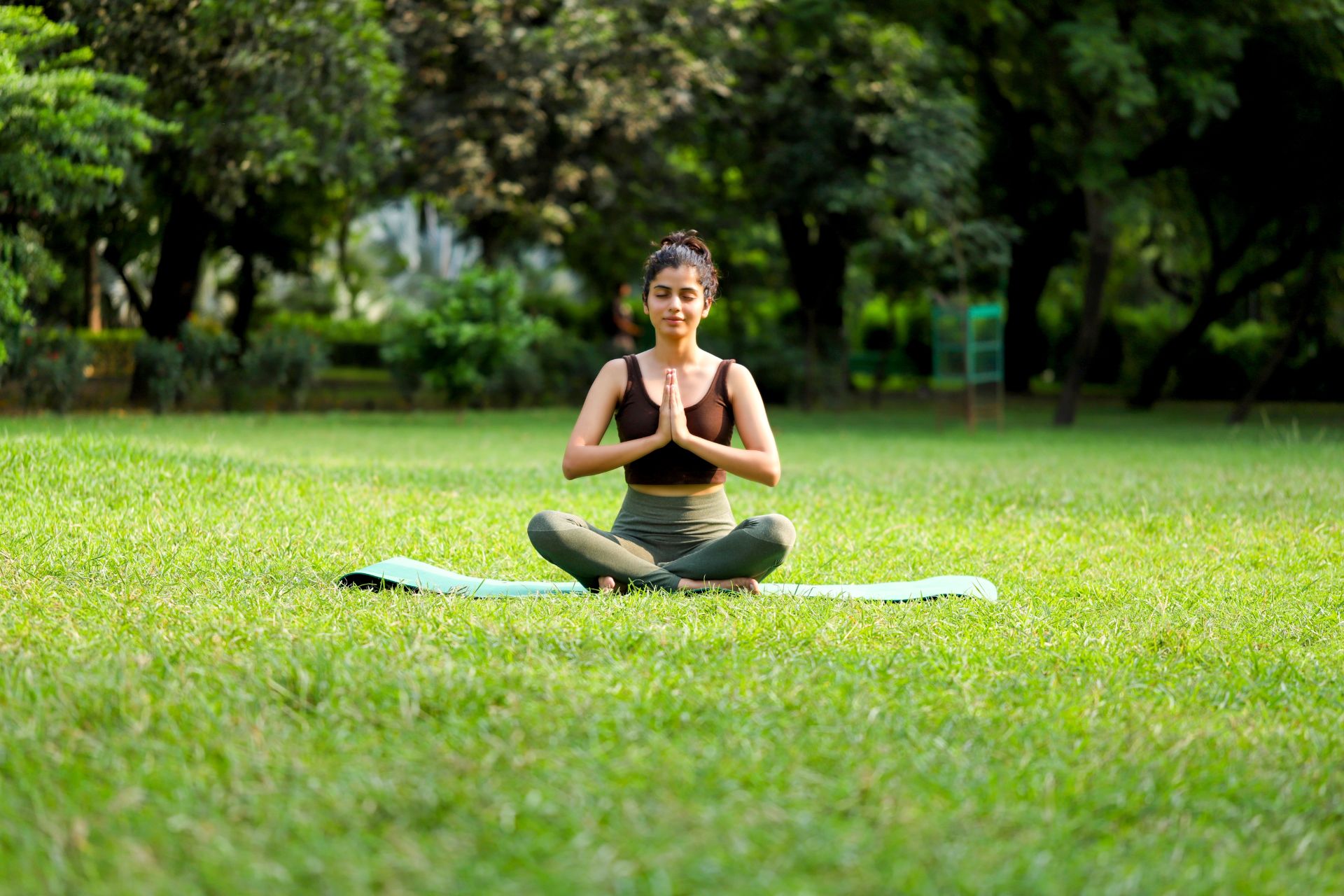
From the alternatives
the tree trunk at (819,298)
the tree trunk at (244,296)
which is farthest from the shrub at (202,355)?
the tree trunk at (819,298)

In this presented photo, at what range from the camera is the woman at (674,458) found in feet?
18.3

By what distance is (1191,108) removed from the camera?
1983 centimetres

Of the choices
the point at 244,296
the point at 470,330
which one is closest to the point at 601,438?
the point at 470,330

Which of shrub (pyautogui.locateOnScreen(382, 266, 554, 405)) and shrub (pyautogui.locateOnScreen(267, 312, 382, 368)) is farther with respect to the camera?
shrub (pyautogui.locateOnScreen(267, 312, 382, 368))

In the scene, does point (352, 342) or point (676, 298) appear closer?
point (676, 298)

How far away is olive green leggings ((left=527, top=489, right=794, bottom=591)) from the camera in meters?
5.61

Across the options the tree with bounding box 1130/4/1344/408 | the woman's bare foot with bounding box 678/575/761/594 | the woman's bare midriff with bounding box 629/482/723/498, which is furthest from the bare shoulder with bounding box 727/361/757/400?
the tree with bounding box 1130/4/1344/408

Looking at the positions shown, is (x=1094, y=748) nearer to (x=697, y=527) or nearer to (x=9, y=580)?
(x=697, y=527)

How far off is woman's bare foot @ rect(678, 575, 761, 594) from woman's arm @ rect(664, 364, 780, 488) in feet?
1.36

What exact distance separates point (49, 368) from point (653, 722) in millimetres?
18224

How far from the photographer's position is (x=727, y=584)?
5762 mm

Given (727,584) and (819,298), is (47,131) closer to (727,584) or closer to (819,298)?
(727,584)

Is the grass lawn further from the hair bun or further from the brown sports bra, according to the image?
the hair bun

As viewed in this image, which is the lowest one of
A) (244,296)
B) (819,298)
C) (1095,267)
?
(244,296)
